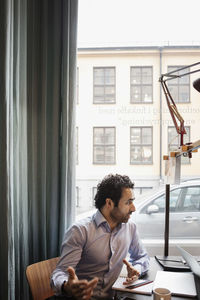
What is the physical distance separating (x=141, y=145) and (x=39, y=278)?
1.20m

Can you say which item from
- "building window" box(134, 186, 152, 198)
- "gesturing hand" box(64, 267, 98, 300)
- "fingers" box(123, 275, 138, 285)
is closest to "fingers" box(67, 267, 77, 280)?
"gesturing hand" box(64, 267, 98, 300)

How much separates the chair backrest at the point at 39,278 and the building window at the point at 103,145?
2.99 ft

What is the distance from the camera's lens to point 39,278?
4.86ft

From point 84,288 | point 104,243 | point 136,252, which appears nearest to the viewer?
point 84,288

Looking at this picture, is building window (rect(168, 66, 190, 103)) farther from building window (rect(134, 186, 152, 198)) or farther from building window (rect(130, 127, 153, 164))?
building window (rect(134, 186, 152, 198))

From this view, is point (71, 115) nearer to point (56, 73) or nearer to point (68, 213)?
point (56, 73)

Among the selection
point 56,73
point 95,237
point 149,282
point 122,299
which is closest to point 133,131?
point 56,73

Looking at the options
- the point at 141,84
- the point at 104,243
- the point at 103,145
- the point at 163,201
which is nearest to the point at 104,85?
the point at 141,84

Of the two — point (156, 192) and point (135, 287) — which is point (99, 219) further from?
point (156, 192)

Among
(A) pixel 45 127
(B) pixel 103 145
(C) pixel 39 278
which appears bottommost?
(C) pixel 39 278

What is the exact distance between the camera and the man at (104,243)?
144 cm

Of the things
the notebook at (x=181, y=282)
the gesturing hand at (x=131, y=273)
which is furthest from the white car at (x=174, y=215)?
the gesturing hand at (x=131, y=273)

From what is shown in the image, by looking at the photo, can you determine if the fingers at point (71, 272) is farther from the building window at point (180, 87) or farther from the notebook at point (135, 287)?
the building window at point (180, 87)

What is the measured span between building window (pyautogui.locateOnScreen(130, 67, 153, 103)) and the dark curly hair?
2.88 feet
